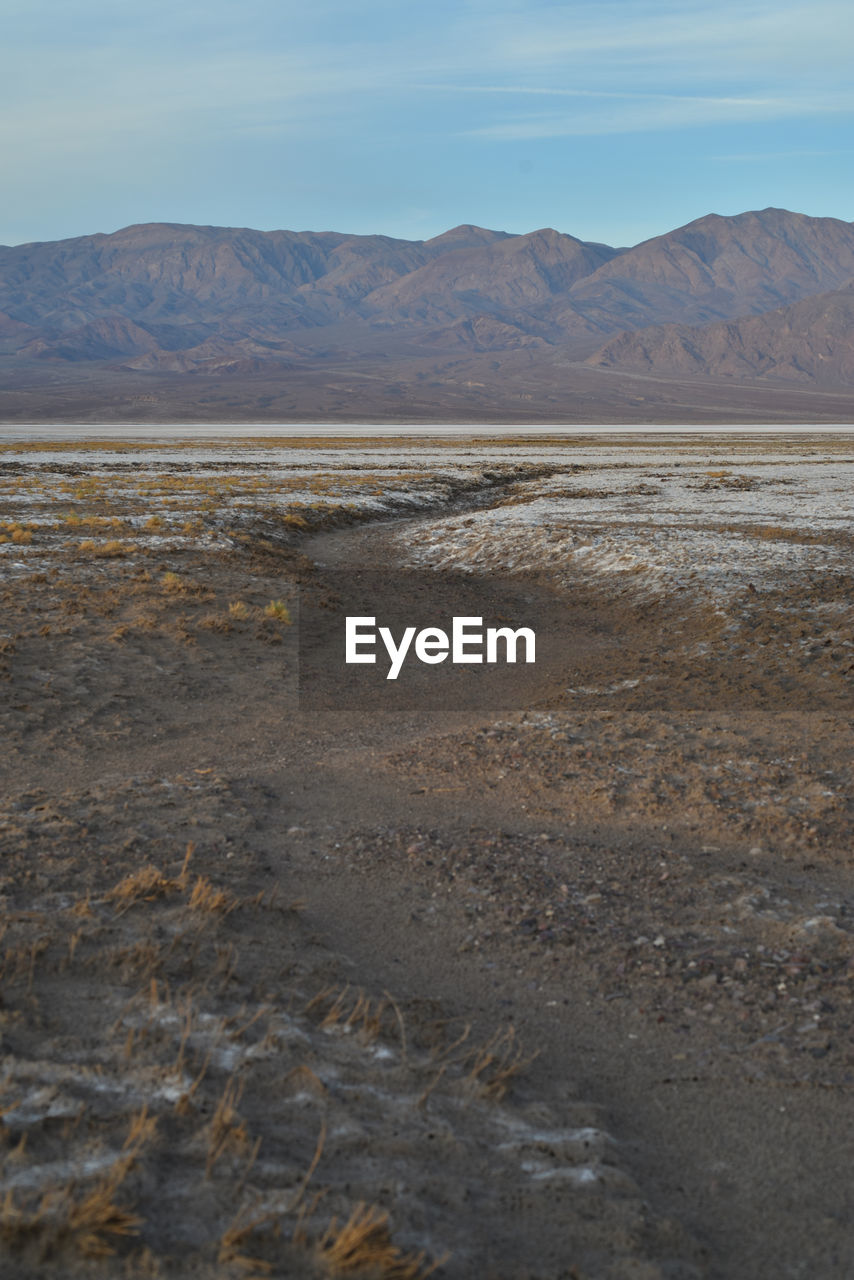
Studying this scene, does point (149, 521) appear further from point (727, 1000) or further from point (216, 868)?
point (727, 1000)

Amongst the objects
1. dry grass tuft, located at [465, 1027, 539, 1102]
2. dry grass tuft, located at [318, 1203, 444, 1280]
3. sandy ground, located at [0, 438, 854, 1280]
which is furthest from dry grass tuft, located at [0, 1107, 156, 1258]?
dry grass tuft, located at [465, 1027, 539, 1102]

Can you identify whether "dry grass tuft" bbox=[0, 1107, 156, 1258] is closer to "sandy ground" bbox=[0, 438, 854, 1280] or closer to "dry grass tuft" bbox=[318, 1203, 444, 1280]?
"sandy ground" bbox=[0, 438, 854, 1280]

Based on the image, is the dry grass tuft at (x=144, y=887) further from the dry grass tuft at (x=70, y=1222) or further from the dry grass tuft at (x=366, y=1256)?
the dry grass tuft at (x=366, y=1256)

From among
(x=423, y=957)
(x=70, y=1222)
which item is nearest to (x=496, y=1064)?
(x=423, y=957)

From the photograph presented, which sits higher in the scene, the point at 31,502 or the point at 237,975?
the point at 31,502

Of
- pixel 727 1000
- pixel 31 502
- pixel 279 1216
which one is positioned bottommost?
pixel 727 1000

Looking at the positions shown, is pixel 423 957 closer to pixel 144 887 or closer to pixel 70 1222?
pixel 144 887

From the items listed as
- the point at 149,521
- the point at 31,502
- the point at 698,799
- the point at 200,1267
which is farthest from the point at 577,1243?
the point at 31,502

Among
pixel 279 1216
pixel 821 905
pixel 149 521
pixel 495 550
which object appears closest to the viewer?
pixel 279 1216

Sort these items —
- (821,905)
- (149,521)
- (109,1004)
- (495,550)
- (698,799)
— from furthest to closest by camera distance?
(149,521)
(495,550)
(698,799)
(821,905)
(109,1004)
